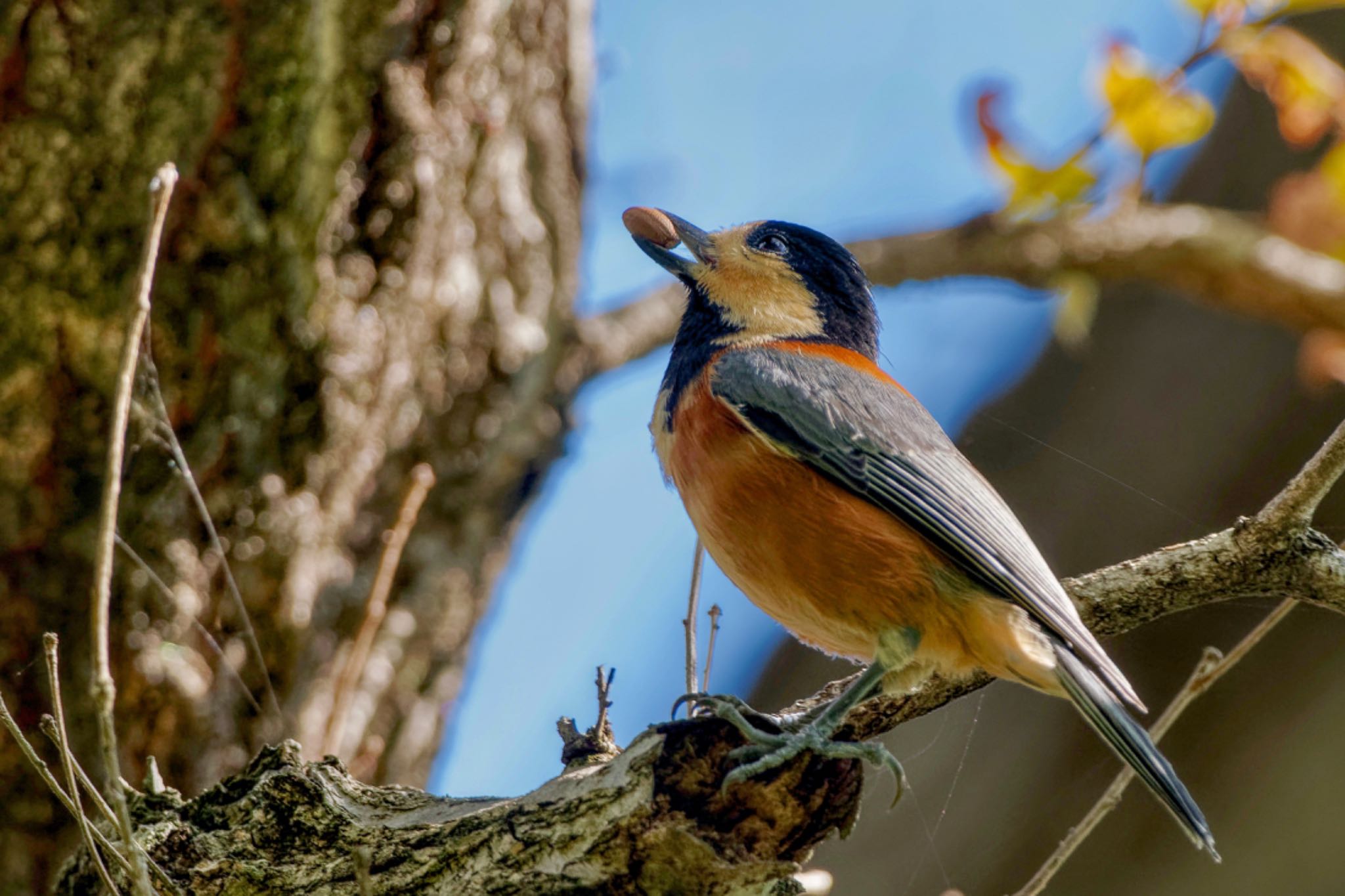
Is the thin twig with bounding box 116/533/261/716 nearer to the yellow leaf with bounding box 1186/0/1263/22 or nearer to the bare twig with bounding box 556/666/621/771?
the bare twig with bounding box 556/666/621/771

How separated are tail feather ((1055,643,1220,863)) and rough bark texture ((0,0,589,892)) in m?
1.99

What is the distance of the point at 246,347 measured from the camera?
3344mm

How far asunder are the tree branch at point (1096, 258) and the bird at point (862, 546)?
4.19ft

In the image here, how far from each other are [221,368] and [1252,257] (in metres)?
3.39

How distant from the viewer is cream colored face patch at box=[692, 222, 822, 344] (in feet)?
11.1

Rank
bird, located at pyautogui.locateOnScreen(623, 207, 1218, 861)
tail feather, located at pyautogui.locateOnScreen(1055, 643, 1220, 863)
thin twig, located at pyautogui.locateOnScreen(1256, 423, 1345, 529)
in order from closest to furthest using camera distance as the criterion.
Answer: thin twig, located at pyautogui.locateOnScreen(1256, 423, 1345, 529) → tail feather, located at pyautogui.locateOnScreen(1055, 643, 1220, 863) → bird, located at pyautogui.locateOnScreen(623, 207, 1218, 861)

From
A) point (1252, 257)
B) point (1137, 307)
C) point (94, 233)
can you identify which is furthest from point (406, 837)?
point (1137, 307)

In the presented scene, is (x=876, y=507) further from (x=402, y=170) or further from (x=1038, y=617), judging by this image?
(x=402, y=170)

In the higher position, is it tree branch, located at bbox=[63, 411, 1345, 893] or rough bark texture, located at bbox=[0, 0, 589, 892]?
rough bark texture, located at bbox=[0, 0, 589, 892]

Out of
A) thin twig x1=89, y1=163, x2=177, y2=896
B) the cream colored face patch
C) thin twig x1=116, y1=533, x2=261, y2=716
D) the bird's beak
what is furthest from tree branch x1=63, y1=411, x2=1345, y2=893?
the bird's beak

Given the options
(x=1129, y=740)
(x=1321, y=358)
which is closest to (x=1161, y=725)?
(x=1129, y=740)

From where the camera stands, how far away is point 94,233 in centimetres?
322

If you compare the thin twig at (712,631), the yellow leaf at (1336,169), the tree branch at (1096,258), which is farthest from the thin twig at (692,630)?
the yellow leaf at (1336,169)

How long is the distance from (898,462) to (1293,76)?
6.16ft
